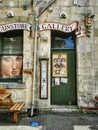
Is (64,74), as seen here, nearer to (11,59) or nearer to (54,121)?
(11,59)

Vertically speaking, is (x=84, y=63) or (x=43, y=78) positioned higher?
(x=84, y=63)

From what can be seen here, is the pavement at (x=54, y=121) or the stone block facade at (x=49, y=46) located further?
the stone block facade at (x=49, y=46)

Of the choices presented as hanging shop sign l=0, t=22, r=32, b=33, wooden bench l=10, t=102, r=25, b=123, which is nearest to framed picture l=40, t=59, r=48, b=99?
wooden bench l=10, t=102, r=25, b=123

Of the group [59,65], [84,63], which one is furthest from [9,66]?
[84,63]

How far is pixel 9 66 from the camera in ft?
34.7

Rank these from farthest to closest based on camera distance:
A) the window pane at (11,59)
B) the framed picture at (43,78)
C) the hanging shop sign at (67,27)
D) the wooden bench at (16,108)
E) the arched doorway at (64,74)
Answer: the window pane at (11,59) < the arched doorway at (64,74) < the hanging shop sign at (67,27) < the framed picture at (43,78) < the wooden bench at (16,108)

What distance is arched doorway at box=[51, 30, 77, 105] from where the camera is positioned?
10422mm

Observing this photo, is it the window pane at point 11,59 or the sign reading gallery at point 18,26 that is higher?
the sign reading gallery at point 18,26

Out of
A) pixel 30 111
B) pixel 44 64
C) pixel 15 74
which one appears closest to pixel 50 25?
pixel 44 64

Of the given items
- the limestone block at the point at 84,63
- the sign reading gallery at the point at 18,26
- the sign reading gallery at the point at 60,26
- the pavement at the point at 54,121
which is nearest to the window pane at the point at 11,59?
the sign reading gallery at the point at 18,26

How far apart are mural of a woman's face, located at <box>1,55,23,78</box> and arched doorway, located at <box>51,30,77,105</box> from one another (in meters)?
1.25

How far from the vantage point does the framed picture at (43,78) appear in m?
10.1

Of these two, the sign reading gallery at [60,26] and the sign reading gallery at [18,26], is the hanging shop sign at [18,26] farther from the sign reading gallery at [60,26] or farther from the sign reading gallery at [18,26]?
the sign reading gallery at [60,26]

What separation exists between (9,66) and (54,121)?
2.87m
